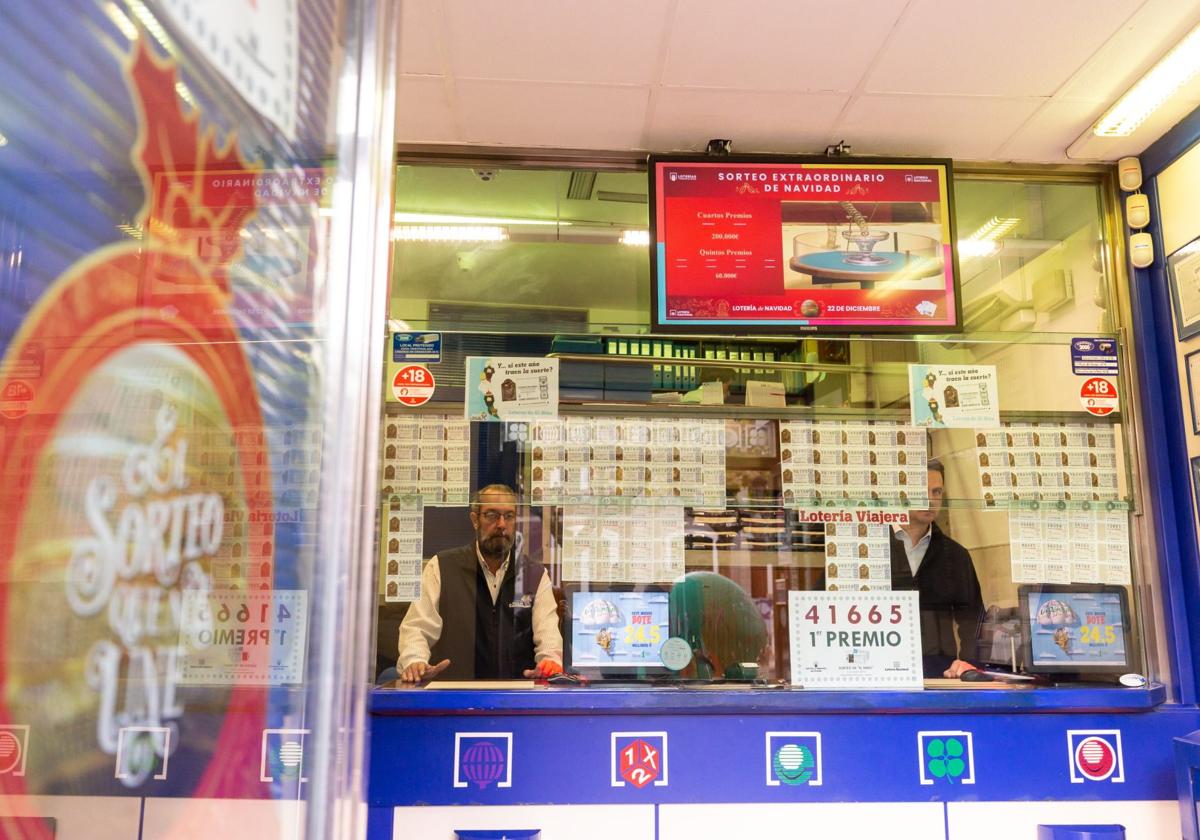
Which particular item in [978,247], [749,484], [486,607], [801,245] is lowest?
[486,607]

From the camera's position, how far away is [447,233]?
3.46 meters

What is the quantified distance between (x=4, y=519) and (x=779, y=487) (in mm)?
2957

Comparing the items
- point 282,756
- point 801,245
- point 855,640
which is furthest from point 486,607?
point 282,756

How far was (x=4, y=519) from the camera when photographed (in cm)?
43

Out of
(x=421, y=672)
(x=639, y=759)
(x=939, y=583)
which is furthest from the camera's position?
(x=939, y=583)

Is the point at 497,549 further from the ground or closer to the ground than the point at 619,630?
further from the ground

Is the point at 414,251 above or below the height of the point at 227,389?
above

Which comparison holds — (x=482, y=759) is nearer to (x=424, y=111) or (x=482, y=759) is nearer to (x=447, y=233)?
(x=447, y=233)

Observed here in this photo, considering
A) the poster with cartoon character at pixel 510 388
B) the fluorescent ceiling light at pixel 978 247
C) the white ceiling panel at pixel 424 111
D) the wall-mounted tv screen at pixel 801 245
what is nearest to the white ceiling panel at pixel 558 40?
the white ceiling panel at pixel 424 111

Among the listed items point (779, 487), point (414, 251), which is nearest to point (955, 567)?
point (779, 487)

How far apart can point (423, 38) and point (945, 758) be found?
2664mm

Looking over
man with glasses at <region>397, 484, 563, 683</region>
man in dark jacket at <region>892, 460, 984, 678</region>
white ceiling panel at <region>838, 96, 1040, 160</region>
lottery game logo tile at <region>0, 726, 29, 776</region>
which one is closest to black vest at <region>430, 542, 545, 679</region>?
man with glasses at <region>397, 484, 563, 683</region>

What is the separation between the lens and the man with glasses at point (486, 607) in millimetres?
3107

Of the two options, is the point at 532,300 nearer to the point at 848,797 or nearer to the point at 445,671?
the point at 445,671
